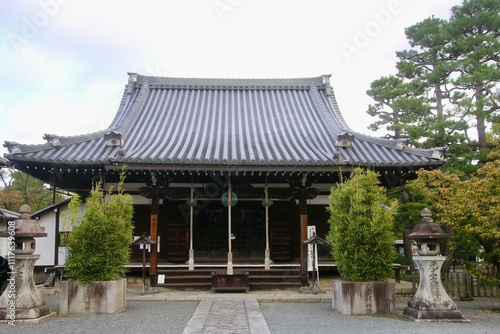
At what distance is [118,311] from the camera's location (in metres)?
9.06

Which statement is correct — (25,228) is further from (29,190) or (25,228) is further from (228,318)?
(29,190)

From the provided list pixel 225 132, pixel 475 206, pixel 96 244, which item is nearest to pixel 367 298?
pixel 475 206

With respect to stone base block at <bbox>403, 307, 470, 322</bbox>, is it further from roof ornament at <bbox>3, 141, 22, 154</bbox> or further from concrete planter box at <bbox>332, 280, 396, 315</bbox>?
roof ornament at <bbox>3, 141, 22, 154</bbox>

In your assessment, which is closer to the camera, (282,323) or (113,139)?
(282,323)

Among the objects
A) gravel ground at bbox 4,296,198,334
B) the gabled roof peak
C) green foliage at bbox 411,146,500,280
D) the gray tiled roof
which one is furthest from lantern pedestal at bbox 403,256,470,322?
the gabled roof peak

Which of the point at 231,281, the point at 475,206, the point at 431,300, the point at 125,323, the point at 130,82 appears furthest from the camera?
the point at 130,82

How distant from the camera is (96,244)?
29.6 feet

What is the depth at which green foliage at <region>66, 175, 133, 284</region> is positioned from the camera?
8867 mm

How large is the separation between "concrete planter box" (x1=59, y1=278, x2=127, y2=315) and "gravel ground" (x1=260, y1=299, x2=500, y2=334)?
3.32m

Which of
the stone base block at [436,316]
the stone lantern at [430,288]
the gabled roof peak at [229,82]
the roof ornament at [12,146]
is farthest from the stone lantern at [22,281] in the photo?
the gabled roof peak at [229,82]

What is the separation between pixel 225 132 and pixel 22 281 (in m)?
8.40

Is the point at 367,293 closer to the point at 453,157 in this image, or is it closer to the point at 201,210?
the point at 201,210

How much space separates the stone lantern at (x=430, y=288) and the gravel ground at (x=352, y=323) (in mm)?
241

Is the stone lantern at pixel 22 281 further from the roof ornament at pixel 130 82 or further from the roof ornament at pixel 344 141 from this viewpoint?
the roof ornament at pixel 130 82
